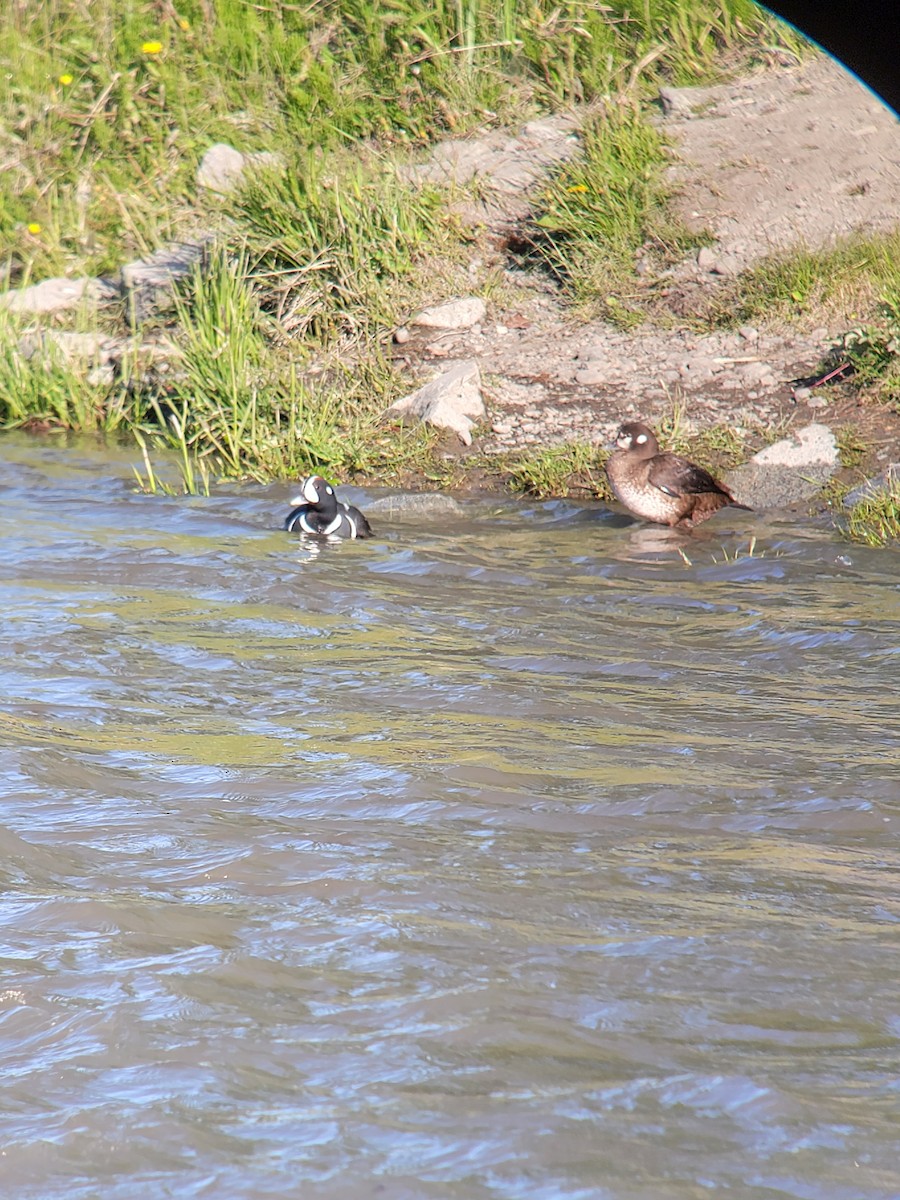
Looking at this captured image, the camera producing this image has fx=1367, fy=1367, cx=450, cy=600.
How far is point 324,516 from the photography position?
7.43 m

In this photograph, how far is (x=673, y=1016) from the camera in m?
2.56

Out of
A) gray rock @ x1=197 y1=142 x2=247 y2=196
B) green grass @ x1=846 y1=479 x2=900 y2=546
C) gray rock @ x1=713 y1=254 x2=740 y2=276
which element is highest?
gray rock @ x1=197 y1=142 x2=247 y2=196

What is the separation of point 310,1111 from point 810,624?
12.3 feet

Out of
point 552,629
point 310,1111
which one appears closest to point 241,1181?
point 310,1111

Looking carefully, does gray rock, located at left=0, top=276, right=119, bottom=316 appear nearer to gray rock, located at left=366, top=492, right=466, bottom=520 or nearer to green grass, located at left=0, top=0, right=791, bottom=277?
green grass, located at left=0, top=0, right=791, bottom=277

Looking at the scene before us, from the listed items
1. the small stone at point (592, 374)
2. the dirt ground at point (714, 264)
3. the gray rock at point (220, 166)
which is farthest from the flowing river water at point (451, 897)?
the gray rock at point (220, 166)

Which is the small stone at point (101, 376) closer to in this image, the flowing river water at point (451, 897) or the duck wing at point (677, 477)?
the flowing river water at point (451, 897)

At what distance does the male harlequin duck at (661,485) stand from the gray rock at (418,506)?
98 centimetres

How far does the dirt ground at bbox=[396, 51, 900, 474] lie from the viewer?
29.6 ft

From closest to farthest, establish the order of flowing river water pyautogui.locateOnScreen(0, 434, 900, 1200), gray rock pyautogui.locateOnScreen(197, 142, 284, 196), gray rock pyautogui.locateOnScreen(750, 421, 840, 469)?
flowing river water pyautogui.locateOnScreen(0, 434, 900, 1200), gray rock pyautogui.locateOnScreen(750, 421, 840, 469), gray rock pyautogui.locateOnScreen(197, 142, 284, 196)

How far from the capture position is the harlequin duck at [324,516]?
7320 millimetres

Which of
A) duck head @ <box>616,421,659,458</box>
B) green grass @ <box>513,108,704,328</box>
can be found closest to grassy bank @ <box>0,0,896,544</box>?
green grass @ <box>513,108,704,328</box>

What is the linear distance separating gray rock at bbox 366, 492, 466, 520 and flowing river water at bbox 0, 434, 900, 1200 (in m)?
2.04

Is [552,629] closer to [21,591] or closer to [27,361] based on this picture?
[21,591]
